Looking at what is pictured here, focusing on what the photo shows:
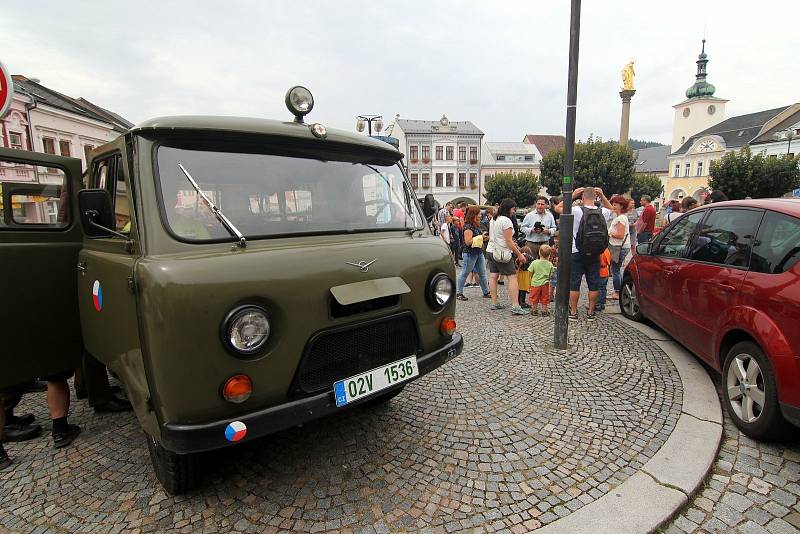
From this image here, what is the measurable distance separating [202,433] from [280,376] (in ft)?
1.46

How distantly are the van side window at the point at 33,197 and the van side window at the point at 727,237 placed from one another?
5611 millimetres

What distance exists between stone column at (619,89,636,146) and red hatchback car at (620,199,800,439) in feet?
150

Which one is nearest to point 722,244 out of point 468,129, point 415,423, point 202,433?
point 415,423

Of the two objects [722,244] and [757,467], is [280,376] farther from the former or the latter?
[722,244]

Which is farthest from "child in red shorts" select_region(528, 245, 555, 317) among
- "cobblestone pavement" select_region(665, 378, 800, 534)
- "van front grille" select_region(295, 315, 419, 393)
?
"van front grille" select_region(295, 315, 419, 393)

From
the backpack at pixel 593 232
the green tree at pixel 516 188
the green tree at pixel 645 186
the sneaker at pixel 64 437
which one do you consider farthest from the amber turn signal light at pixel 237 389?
the green tree at pixel 645 186

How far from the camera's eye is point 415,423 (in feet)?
11.4

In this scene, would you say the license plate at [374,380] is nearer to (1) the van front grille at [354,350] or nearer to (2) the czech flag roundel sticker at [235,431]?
(1) the van front grille at [354,350]

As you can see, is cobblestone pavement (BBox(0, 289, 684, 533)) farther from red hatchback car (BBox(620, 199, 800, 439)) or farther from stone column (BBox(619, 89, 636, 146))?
stone column (BBox(619, 89, 636, 146))

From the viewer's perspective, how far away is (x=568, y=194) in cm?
475

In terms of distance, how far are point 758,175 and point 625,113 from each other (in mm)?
14028

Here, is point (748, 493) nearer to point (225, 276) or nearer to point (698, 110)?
point (225, 276)

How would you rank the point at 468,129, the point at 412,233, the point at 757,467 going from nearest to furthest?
the point at 757,467
the point at 412,233
the point at 468,129

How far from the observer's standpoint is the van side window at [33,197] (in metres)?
3.21
